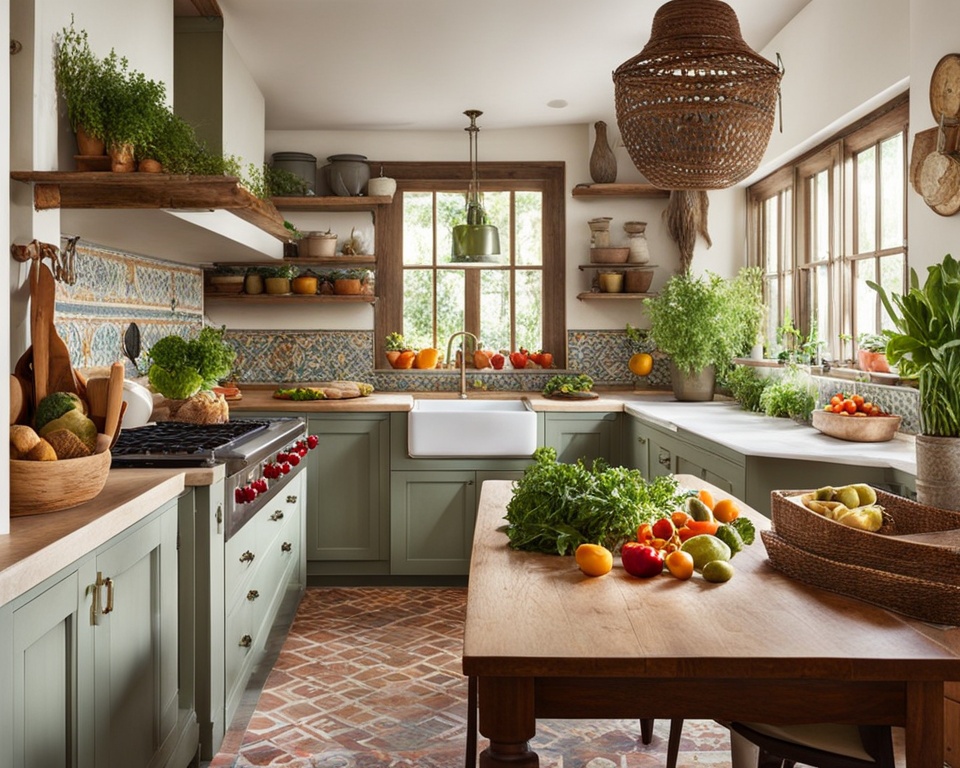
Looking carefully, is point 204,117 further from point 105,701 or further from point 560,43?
point 105,701

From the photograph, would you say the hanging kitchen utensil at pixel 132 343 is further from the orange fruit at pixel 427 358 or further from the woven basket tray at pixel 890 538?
the woven basket tray at pixel 890 538

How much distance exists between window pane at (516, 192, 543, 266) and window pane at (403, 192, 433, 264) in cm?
57

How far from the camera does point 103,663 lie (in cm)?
193

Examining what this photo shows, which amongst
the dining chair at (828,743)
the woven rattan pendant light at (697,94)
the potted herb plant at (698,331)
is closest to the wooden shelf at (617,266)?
the potted herb plant at (698,331)

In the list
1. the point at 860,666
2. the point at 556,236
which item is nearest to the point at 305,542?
the point at 556,236

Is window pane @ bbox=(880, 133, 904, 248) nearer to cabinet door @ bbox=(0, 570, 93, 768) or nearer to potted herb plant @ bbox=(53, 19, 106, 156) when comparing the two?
potted herb plant @ bbox=(53, 19, 106, 156)

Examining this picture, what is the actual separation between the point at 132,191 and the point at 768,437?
2412 mm

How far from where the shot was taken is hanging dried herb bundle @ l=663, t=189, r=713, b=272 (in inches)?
214

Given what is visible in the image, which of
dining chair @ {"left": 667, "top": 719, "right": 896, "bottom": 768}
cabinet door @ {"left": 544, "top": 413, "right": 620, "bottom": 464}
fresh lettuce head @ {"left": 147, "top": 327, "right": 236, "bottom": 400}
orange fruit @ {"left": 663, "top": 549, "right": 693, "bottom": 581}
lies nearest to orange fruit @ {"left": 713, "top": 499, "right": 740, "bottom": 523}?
orange fruit @ {"left": 663, "top": 549, "right": 693, "bottom": 581}

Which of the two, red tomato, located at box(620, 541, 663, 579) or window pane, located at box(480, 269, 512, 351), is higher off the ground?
window pane, located at box(480, 269, 512, 351)

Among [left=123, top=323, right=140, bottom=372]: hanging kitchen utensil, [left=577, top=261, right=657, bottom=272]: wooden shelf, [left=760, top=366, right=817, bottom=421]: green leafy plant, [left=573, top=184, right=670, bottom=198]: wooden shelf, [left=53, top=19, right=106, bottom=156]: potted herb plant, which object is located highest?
[left=573, top=184, right=670, bottom=198]: wooden shelf

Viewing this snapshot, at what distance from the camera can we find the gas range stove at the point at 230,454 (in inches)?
104

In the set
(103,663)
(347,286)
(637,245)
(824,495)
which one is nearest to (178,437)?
(103,663)

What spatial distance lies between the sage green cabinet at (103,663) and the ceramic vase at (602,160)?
3792mm
